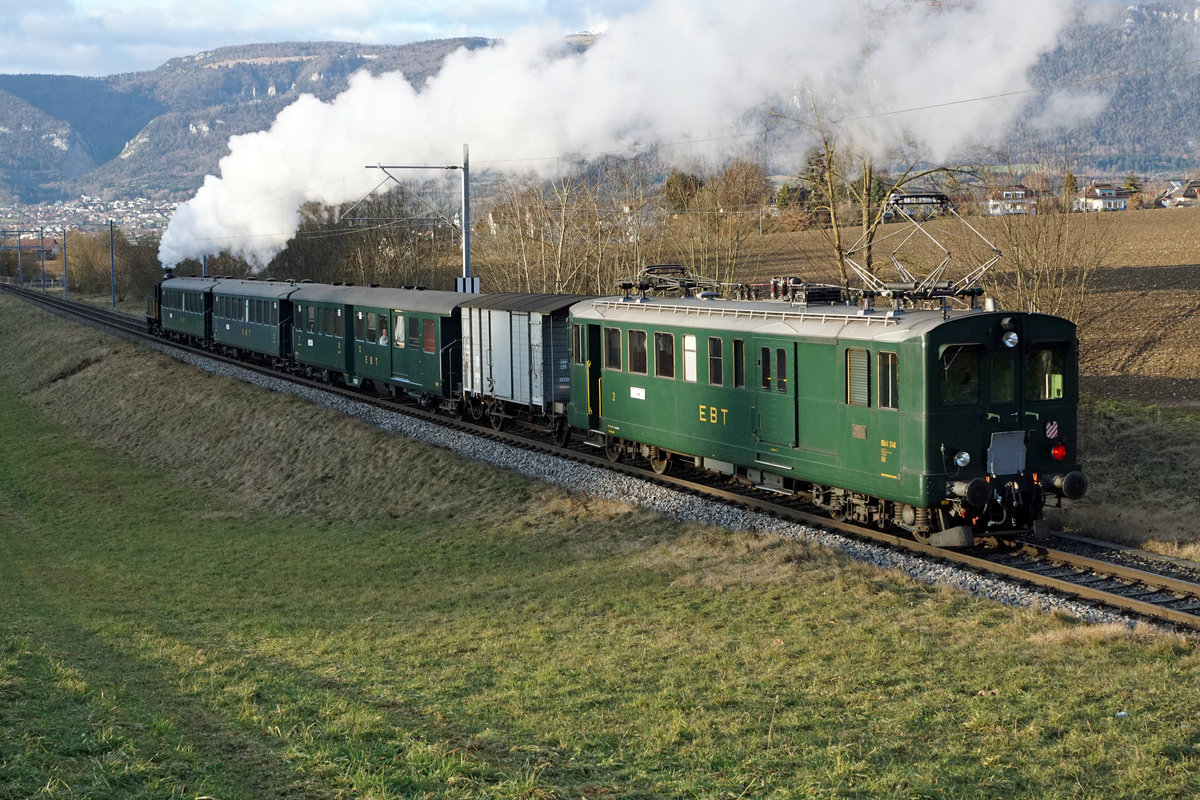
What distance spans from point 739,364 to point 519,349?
8257mm

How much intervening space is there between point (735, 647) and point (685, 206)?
29.5m

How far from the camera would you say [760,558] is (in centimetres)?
1506

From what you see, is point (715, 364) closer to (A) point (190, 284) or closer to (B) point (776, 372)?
(B) point (776, 372)

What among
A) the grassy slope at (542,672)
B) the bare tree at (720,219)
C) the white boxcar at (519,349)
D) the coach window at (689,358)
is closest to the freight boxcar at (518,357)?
the white boxcar at (519,349)

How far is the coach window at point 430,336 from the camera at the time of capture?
2898 cm

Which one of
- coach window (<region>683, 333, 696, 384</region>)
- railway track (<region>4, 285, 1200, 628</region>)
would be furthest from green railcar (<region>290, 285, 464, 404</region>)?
coach window (<region>683, 333, 696, 384</region>)

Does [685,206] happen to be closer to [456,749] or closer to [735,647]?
[735,647]

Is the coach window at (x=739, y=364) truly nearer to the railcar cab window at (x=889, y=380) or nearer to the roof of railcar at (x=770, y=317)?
the roof of railcar at (x=770, y=317)

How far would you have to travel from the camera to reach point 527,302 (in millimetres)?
25328

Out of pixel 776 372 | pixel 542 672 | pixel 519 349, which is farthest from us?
pixel 519 349

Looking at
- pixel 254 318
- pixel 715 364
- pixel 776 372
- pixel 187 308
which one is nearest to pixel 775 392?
pixel 776 372

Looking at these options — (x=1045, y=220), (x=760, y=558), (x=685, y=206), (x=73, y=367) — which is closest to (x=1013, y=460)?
(x=760, y=558)

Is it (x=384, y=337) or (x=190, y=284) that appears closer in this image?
(x=384, y=337)

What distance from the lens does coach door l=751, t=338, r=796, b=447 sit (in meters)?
16.7
